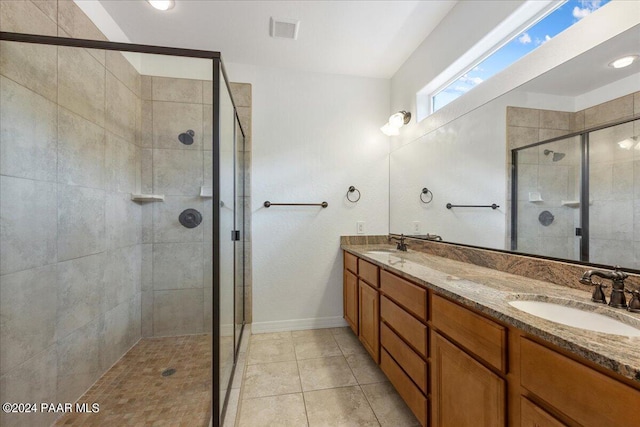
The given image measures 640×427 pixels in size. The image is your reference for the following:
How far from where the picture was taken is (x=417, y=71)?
2.38 metres

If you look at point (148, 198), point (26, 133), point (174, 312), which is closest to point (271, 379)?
point (174, 312)

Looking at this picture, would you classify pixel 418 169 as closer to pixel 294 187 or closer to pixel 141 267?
pixel 294 187

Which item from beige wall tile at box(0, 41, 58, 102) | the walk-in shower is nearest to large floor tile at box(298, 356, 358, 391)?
the walk-in shower

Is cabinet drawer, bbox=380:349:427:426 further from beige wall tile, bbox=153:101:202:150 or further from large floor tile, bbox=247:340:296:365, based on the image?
beige wall tile, bbox=153:101:202:150

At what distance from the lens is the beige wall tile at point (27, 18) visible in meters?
1.23

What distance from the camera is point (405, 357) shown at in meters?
1.47

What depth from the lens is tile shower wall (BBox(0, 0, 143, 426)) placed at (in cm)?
126

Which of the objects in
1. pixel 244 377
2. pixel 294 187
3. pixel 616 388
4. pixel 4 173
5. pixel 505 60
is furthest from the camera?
pixel 294 187

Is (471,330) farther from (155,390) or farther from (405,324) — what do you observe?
(155,390)

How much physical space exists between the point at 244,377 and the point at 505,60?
8.89ft

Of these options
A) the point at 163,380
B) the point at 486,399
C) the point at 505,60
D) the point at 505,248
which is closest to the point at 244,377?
the point at 163,380

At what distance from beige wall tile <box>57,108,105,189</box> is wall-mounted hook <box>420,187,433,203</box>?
95.9 inches

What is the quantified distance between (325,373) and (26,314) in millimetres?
1755

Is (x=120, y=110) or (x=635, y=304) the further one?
(x=120, y=110)
